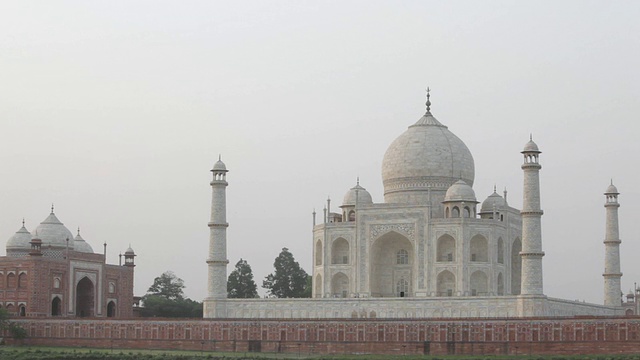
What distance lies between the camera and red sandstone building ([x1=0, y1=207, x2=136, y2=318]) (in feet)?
162

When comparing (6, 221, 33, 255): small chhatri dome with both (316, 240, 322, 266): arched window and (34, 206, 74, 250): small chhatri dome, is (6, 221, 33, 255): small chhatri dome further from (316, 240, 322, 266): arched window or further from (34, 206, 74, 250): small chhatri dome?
(316, 240, 322, 266): arched window

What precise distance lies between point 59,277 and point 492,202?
801 inches

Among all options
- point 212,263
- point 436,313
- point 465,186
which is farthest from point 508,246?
point 212,263

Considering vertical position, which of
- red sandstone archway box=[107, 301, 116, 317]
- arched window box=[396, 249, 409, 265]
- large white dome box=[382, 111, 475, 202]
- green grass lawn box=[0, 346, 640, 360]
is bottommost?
green grass lawn box=[0, 346, 640, 360]

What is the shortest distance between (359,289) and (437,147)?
763 centimetres

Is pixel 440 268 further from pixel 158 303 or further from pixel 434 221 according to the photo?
pixel 158 303

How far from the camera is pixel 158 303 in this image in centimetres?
6562

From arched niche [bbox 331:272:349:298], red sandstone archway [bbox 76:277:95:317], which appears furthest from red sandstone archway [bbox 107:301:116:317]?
arched niche [bbox 331:272:349:298]

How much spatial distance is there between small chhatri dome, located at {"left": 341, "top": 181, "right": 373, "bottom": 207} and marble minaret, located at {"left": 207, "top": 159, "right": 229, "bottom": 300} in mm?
6213

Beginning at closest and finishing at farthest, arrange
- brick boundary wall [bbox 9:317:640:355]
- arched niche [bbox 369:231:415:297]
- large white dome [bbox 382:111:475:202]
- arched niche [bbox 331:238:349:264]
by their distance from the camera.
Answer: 1. brick boundary wall [bbox 9:317:640:355]
2. arched niche [bbox 369:231:415:297]
3. arched niche [bbox 331:238:349:264]
4. large white dome [bbox 382:111:475:202]

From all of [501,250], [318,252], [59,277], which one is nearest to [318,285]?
[318,252]

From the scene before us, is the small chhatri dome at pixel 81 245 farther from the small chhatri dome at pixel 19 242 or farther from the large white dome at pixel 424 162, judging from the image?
the large white dome at pixel 424 162

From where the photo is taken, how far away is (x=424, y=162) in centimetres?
4869

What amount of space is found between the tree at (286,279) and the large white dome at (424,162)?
18.3 m
